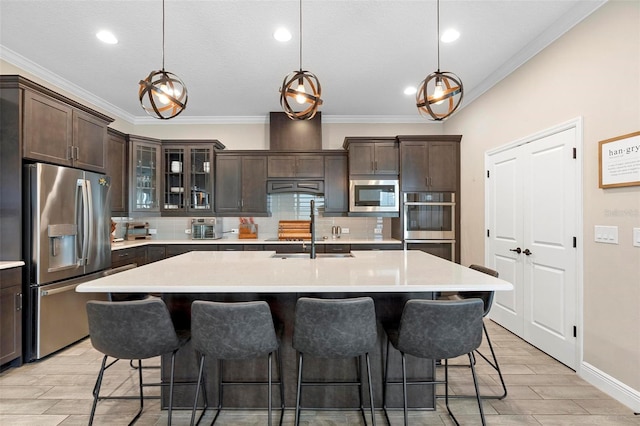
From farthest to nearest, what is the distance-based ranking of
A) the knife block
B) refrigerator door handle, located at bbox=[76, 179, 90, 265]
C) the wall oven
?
the knife block, the wall oven, refrigerator door handle, located at bbox=[76, 179, 90, 265]

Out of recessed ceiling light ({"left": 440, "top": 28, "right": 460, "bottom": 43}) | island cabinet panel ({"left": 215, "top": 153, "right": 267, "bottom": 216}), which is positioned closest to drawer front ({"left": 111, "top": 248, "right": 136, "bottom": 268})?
island cabinet panel ({"left": 215, "top": 153, "right": 267, "bottom": 216})

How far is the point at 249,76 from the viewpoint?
377 cm

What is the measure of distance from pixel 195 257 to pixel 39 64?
9.27 ft

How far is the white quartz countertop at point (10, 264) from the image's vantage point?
2.56 metres

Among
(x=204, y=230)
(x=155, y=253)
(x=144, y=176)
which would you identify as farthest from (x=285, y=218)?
(x=144, y=176)

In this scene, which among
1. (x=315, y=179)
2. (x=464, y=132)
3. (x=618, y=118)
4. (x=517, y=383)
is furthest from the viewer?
(x=315, y=179)

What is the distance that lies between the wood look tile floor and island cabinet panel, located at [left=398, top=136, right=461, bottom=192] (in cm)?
251

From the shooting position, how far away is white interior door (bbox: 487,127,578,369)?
8.84ft

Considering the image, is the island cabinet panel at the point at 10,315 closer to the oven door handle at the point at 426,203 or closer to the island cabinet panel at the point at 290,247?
the island cabinet panel at the point at 290,247

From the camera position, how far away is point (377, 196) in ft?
15.5

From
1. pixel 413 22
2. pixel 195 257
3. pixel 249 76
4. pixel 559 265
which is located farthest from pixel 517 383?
pixel 249 76

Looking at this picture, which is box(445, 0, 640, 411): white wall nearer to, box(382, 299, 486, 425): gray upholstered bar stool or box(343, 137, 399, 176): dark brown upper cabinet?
box(382, 299, 486, 425): gray upholstered bar stool

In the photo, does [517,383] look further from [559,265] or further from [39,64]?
[39,64]

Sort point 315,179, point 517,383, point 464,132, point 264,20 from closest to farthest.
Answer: point 517,383
point 264,20
point 464,132
point 315,179
